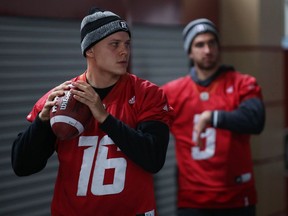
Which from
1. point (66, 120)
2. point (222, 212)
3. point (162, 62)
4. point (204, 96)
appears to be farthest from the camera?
point (162, 62)

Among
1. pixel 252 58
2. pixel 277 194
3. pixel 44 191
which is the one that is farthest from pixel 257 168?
pixel 44 191

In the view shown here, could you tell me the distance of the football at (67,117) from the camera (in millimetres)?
2793

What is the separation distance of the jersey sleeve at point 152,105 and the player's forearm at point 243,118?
53.5 inches

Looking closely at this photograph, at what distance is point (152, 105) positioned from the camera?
3.02 meters

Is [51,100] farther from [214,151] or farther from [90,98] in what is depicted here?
[214,151]

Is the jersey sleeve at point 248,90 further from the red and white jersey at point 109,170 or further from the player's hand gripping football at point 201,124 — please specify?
the red and white jersey at point 109,170

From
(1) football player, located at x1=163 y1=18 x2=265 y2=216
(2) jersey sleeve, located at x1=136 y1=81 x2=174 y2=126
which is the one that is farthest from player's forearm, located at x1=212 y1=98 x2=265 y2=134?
(2) jersey sleeve, located at x1=136 y1=81 x2=174 y2=126

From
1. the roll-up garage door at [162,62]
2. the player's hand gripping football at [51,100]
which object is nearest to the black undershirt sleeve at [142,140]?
the player's hand gripping football at [51,100]

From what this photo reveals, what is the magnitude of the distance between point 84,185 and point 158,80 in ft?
10.2

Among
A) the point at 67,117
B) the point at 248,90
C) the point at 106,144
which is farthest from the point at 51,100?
the point at 248,90

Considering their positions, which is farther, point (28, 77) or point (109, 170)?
point (28, 77)

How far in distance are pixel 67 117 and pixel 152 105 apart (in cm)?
49

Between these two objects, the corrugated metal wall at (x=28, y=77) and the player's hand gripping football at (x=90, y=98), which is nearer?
the player's hand gripping football at (x=90, y=98)

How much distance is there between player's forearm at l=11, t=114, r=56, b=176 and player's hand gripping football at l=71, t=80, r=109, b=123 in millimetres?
267
